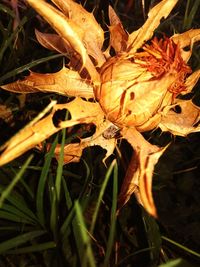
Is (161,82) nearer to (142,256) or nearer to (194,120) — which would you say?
(194,120)

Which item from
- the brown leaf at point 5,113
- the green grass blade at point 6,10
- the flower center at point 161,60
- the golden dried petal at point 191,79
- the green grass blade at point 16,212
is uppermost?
the green grass blade at point 6,10

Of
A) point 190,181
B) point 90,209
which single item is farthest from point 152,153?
point 190,181

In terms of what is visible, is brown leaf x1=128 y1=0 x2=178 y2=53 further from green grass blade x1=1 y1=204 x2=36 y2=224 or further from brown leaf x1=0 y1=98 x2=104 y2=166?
green grass blade x1=1 y1=204 x2=36 y2=224

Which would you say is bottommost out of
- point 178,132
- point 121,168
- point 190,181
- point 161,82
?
point 190,181

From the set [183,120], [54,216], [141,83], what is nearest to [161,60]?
[141,83]

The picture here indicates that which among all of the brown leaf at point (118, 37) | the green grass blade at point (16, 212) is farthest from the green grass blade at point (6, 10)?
the green grass blade at point (16, 212)

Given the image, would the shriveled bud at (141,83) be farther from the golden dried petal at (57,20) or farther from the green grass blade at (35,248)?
the green grass blade at (35,248)

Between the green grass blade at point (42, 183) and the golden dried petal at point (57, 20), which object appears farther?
the green grass blade at point (42, 183)

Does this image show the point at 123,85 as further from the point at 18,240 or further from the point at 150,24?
the point at 18,240
